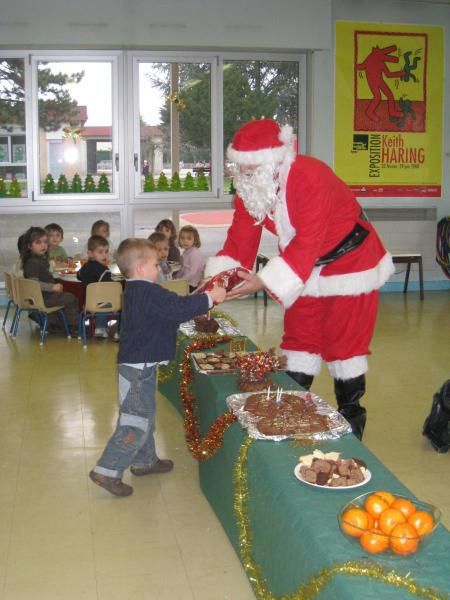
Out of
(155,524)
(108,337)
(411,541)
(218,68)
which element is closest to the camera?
(411,541)

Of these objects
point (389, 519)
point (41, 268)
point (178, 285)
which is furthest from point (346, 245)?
point (41, 268)

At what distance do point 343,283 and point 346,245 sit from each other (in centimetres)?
19

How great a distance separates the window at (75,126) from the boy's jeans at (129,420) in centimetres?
630

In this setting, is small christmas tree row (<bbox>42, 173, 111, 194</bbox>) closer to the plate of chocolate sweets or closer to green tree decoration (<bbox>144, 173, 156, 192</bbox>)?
green tree decoration (<bbox>144, 173, 156, 192</bbox>)

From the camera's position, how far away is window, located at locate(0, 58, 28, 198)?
950 centimetres

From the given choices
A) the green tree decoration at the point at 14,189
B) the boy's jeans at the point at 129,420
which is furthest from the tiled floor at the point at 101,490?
the green tree decoration at the point at 14,189

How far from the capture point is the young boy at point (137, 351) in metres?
3.82

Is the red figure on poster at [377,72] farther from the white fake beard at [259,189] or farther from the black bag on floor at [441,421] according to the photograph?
the white fake beard at [259,189]

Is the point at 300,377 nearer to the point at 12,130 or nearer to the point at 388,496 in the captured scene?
the point at 388,496

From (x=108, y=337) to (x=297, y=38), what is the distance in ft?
14.8

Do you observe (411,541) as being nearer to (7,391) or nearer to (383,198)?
(7,391)

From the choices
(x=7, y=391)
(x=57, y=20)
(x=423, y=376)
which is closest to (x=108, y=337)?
(x=7, y=391)

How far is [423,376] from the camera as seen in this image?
6266 mm

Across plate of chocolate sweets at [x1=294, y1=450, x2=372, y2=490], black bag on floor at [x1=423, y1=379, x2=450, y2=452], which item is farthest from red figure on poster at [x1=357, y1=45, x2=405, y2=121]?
plate of chocolate sweets at [x1=294, y1=450, x2=372, y2=490]
